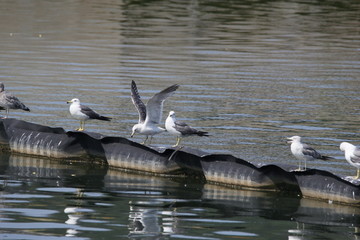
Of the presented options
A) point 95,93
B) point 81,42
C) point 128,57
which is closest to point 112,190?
point 95,93

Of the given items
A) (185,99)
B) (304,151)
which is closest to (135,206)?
(304,151)

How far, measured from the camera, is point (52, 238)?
1275 centimetres

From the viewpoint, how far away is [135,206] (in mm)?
15023

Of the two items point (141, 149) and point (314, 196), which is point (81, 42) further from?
point (314, 196)

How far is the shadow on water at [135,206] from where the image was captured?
13555 mm

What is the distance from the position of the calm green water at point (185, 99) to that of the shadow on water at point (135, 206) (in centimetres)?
3

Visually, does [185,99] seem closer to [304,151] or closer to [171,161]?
[171,161]

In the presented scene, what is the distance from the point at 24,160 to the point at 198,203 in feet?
16.4

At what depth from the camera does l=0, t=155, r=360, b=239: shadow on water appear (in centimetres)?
1355

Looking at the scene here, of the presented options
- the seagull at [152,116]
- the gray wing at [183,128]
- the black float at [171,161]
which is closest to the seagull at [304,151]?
the black float at [171,161]

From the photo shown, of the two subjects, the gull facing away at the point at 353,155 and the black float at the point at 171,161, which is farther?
the black float at the point at 171,161

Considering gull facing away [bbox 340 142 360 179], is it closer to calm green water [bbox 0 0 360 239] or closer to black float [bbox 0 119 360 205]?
black float [bbox 0 119 360 205]

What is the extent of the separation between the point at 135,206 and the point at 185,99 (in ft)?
39.5

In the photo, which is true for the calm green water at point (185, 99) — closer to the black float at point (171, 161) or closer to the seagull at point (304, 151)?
the black float at point (171, 161)
